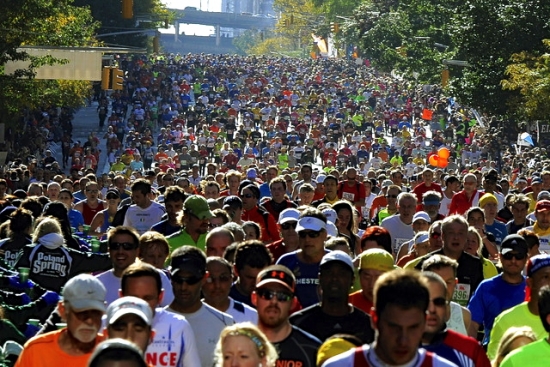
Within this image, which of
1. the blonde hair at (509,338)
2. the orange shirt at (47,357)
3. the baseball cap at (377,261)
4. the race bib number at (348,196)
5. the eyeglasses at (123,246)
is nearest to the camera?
the orange shirt at (47,357)

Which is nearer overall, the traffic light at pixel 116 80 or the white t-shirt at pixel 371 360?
the white t-shirt at pixel 371 360

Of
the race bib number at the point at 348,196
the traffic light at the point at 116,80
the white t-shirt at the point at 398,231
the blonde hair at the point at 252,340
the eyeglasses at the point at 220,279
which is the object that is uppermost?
the blonde hair at the point at 252,340

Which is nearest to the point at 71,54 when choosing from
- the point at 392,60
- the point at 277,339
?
the point at 277,339

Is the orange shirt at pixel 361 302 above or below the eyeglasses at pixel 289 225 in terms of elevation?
above

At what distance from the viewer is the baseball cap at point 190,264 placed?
348 inches

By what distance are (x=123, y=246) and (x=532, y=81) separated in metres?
29.4

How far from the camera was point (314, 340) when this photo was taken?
8016 millimetres

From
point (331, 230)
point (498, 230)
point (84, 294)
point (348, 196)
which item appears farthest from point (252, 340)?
point (348, 196)

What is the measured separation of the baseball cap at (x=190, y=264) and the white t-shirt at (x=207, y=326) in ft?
0.64

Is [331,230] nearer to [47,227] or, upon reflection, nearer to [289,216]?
[289,216]

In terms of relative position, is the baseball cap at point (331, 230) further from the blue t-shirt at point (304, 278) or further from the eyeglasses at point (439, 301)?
the eyeglasses at point (439, 301)

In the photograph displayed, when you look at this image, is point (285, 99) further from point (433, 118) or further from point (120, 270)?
point (120, 270)

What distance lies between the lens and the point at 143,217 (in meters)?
16.1

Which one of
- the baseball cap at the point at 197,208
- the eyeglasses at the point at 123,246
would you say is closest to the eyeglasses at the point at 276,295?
the eyeglasses at the point at 123,246
